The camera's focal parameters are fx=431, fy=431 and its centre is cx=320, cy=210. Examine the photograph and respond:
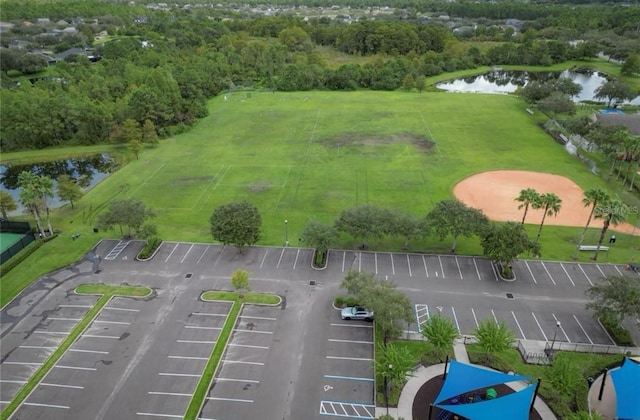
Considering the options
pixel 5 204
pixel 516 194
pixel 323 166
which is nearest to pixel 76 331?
pixel 5 204

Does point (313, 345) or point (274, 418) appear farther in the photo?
point (313, 345)

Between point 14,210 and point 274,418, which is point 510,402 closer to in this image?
point 274,418

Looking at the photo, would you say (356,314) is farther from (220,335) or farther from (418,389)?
(220,335)

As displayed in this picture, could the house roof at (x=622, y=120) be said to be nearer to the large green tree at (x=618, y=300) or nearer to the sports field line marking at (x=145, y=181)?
the large green tree at (x=618, y=300)

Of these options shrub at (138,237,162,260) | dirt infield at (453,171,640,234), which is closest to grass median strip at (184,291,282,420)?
shrub at (138,237,162,260)

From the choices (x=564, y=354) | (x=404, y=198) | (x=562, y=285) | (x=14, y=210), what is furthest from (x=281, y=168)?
(x=564, y=354)

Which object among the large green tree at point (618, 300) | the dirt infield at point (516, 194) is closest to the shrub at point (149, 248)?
the dirt infield at point (516, 194)

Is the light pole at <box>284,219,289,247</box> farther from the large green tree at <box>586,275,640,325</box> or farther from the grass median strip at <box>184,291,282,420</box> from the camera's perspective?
the large green tree at <box>586,275,640,325</box>
